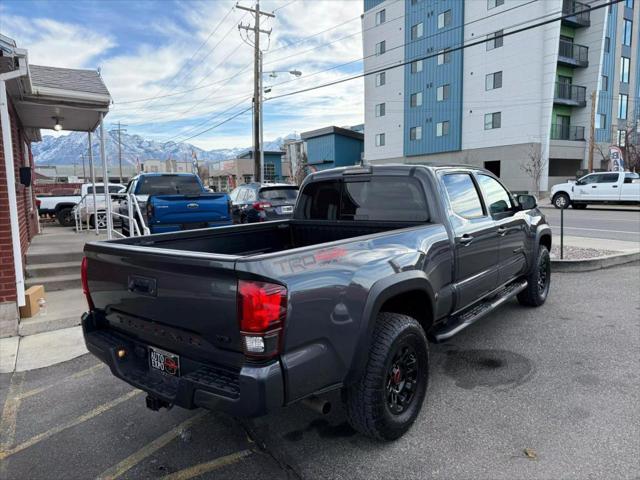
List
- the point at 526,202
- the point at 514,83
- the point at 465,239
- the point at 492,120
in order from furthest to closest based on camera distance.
Result: the point at 492,120 → the point at 514,83 → the point at 526,202 → the point at 465,239

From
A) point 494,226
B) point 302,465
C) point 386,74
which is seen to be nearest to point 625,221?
point 494,226

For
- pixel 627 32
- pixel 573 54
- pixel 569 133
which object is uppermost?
pixel 627 32

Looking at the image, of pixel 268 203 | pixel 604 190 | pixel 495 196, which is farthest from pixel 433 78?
pixel 495 196

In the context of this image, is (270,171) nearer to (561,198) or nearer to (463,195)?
(561,198)

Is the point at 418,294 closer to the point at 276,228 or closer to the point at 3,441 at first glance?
the point at 276,228

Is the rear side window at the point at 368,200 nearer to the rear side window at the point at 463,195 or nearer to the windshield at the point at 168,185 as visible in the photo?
the rear side window at the point at 463,195

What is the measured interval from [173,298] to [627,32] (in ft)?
151

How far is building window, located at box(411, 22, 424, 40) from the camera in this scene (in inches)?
1518

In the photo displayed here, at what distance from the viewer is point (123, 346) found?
9.71 feet

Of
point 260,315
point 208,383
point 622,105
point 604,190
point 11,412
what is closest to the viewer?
point 260,315

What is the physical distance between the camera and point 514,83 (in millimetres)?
32344

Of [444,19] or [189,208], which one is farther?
[444,19]

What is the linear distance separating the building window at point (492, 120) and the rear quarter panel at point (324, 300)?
3458 centimetres

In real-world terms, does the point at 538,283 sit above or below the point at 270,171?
below
